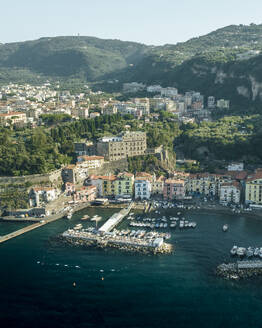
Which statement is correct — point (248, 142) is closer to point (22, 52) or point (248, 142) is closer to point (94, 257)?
point (94, 257)

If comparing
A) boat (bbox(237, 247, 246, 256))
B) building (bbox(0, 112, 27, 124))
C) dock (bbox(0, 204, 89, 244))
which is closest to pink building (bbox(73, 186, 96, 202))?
dock (bbox(0, 204, 89, 244))

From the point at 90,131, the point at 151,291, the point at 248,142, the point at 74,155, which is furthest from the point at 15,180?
the point at 248,142

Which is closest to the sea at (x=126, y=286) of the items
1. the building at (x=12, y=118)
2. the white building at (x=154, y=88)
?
the building at (x=12, y=118)

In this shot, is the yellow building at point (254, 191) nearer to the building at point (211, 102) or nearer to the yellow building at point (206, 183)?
the yellow building at point (206, 183)

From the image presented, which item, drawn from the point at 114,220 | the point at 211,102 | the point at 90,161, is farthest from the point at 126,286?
the point at 211,102

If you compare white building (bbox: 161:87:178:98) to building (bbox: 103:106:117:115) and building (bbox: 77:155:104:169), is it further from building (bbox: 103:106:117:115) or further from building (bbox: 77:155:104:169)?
building (bbox: 77:155:104:169)

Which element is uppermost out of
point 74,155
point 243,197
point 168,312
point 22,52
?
point 22,52
